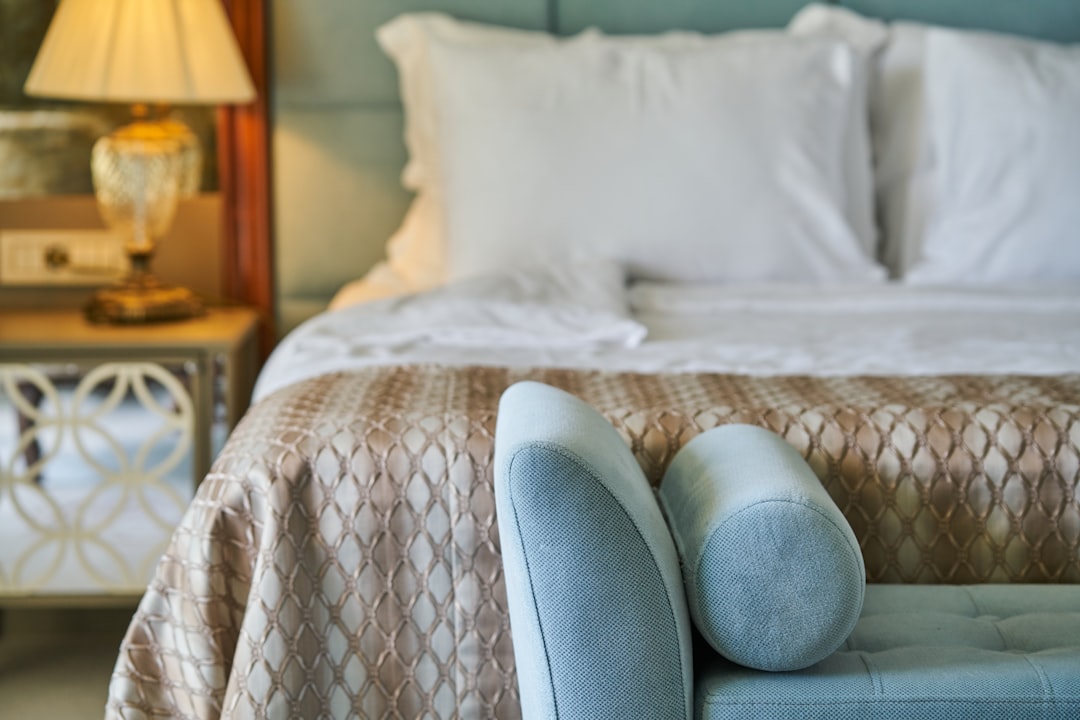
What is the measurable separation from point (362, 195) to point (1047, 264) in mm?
1453

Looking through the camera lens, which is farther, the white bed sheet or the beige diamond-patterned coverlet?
the white bed sheet

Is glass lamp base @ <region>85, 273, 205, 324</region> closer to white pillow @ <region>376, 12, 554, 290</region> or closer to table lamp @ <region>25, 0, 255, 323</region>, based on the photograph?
table lamp @ <region>25, 0, 255, 323</region>

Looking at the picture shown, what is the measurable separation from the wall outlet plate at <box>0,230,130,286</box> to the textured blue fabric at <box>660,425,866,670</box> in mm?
1916

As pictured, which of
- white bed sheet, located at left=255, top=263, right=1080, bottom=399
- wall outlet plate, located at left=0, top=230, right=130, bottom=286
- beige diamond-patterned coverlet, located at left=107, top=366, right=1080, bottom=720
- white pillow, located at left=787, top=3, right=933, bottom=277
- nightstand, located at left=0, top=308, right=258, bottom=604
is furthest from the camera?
wall outlet plate, located at left=0, top=230, right=130, bottom=286

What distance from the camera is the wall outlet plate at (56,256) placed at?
8.92 ft

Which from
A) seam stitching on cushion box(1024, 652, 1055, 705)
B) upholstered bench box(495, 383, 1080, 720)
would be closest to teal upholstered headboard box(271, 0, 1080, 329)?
upholstered bench box(495, 383, 1080, 720)

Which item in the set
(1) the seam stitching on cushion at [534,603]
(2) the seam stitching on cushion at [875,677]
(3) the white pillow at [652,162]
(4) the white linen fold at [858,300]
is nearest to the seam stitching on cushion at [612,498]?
(1) the seam stitching on cushion at [534,603]

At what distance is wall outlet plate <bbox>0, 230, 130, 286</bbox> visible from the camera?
8.92 ft

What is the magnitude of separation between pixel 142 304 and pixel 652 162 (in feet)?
3.39

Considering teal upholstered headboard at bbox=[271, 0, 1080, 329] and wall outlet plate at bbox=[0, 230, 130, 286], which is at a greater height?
teal upholstered headboard at bbox=[271, 0, 1080, 329]

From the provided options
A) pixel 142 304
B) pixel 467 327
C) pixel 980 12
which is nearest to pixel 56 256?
pixel 142 304

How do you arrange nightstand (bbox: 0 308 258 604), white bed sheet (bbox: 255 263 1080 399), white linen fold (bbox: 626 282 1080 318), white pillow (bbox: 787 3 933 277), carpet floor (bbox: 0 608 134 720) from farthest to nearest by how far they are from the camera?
white pillow (bbox: 787 3 933 277)
nightstand (bbox: 0 308 258 604)
white linen fold (bbox: 626 282 1080 318)
carpet floor (bbox: 0 608 134 720)
white bed sheet (bbox: 255 263 1080 399)

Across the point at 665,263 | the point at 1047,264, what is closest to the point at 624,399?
the point at 665,263

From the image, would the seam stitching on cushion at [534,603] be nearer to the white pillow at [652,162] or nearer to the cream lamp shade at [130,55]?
the white pillow at [652,162]
